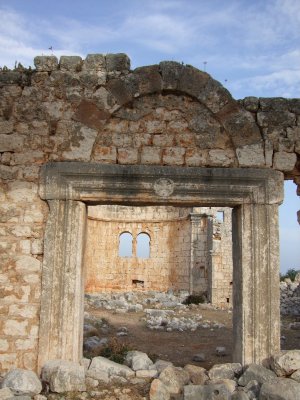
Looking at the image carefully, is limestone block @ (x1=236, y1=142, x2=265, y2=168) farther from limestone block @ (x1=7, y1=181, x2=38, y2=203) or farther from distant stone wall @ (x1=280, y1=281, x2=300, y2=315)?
distant stone wall @ (x1=280, y1=281, x2=300, y2=315)

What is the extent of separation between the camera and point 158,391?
4242mm

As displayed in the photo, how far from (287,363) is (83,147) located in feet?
10.6

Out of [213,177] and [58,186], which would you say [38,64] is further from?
[213,177]

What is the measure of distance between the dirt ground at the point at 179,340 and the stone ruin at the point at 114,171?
2285 mm

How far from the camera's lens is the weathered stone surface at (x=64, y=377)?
4.26 m

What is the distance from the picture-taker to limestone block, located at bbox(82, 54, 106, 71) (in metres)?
5.20

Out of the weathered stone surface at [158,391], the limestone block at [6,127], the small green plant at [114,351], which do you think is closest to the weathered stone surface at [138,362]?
the weathered stone surface at [158,391]

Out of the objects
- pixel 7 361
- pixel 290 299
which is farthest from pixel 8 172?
pixel 290 299

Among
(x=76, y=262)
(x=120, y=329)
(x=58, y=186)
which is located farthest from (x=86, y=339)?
(x=58, y=186)

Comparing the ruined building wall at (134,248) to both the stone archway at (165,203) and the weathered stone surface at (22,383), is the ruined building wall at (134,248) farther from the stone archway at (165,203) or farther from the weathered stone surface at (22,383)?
the weathered stone surface at (22,383)

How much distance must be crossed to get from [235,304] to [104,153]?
7.76ft

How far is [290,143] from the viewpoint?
5.21m

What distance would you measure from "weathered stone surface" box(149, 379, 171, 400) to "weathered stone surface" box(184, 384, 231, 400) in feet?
0.64

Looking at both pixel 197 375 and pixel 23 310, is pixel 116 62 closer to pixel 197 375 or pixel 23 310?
pixel 23 310
